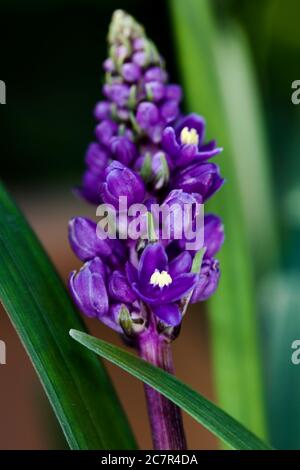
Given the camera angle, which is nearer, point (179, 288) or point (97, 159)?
point (179, 288)

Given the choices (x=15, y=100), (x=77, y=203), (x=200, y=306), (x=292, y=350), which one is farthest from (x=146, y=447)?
(x=15, y=100)

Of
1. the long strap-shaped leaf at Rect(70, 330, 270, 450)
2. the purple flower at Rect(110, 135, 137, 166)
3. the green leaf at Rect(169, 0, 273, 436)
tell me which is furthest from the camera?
the green leaf at Rect(169, 0, 273, 436)

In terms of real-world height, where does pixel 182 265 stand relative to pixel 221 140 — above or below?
below

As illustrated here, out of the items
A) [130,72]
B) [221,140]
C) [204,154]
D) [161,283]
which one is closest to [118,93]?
[130,72]

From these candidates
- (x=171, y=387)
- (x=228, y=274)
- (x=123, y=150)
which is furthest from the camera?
(x=228, y=274)

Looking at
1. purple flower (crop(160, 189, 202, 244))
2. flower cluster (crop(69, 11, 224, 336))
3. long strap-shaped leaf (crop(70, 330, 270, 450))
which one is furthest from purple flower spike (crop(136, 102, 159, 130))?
long strap-shaped leaf (crop(70, 330, 270, 450))

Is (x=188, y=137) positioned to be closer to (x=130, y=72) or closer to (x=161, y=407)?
(x=130, y=72)

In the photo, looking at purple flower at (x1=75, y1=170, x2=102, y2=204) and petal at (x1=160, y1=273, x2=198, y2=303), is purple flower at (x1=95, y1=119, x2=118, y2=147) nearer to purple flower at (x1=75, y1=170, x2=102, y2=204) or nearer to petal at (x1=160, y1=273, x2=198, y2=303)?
purple flower at (x1=75, y1=170, x2=102, y2=204)

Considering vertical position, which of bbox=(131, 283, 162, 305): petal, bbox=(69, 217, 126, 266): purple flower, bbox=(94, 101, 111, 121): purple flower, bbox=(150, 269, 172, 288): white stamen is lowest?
Answer: bbox=(131, 283, 162, 305): petal

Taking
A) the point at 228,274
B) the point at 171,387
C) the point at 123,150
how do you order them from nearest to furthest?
the point at 171,387 < the point at 123,150 < the point at 228,274
